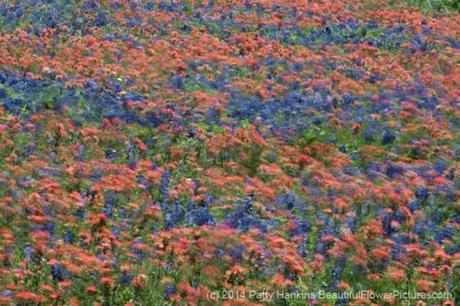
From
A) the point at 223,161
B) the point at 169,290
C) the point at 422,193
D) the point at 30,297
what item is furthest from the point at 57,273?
the point at 422,193

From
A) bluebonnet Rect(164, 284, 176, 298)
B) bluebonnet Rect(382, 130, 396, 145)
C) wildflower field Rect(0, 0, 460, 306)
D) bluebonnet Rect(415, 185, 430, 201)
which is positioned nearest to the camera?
bluebonnet Rect(164, 284, 176, 298)

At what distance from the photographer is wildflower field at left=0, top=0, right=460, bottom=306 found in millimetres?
6391

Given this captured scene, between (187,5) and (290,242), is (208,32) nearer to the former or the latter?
(187,5)

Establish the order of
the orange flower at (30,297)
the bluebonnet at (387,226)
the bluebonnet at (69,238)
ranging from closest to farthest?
the orange flower at (30,297), the bluebonnet at (69,238), the bluebonnet at (387,226)

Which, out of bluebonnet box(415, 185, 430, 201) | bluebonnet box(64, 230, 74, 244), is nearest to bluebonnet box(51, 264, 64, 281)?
bluebonnet box(64, 230, 74, 244)

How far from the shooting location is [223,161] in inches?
344

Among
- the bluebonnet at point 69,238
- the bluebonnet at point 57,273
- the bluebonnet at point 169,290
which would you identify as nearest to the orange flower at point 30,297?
the bluebonnet at point 57,273

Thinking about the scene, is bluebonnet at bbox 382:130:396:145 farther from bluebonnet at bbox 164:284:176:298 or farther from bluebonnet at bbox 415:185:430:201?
bluebonnet at bbox 164:284:176:298

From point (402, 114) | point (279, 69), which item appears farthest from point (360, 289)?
point (279, 69)

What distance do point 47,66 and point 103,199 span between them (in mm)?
4003

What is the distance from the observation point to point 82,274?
6188mm

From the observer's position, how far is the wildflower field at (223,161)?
6391mm

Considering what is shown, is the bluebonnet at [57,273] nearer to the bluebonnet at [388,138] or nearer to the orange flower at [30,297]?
the orange flower at [30,297]

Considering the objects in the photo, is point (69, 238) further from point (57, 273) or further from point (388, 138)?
point (388, 138)
